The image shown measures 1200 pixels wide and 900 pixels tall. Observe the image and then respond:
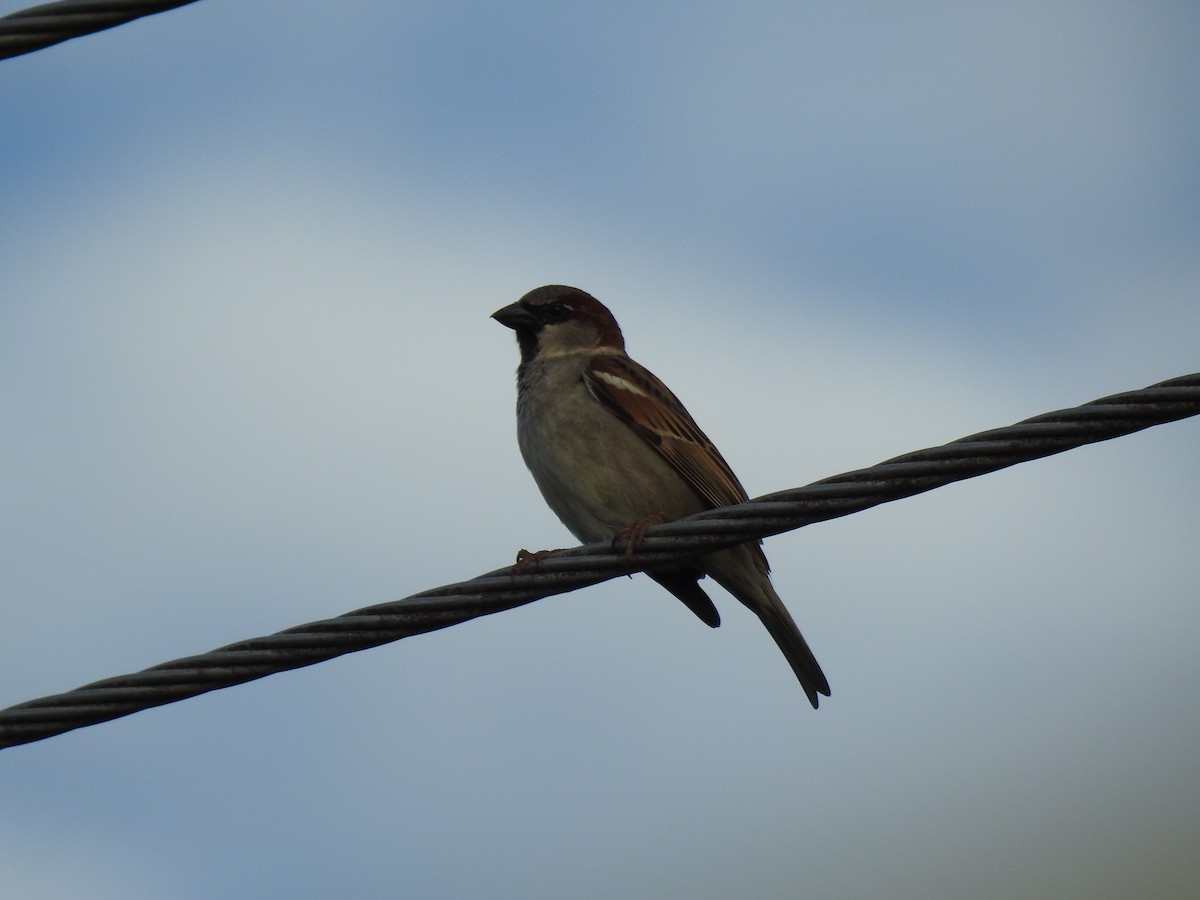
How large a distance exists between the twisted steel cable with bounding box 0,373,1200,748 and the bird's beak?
3022 mm

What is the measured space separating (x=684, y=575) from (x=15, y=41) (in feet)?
10.0

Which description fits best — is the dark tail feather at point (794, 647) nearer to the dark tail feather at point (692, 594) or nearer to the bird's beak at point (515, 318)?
the dark tail feather at point (692, 594)

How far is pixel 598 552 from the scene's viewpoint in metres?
3.43

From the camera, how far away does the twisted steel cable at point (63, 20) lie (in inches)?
120

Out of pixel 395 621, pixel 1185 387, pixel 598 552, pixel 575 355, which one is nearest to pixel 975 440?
pixel 1185 387

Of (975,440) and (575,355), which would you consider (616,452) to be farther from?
(975,440)

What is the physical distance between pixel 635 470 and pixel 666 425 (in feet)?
0.88

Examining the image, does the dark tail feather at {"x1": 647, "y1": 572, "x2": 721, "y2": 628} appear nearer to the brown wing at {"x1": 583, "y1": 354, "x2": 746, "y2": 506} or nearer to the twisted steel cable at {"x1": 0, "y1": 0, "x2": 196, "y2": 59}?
the brown wing at {"x1": 583, "y1": 354, "x2": 746, "y2": 506}

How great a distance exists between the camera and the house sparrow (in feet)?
16.5

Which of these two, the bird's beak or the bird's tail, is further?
the bird's beak

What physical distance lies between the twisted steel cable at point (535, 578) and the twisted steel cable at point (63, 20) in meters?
1.41

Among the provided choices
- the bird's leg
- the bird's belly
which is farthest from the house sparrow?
the bird's leg

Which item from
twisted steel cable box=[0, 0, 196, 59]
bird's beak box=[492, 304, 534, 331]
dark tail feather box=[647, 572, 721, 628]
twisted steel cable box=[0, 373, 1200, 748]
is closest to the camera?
twisted steel cable box=[0, 373, 1200, 748]

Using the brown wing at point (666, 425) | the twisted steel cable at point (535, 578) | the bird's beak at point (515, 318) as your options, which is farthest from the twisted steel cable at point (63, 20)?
the bird's beak at point (515, 318)
